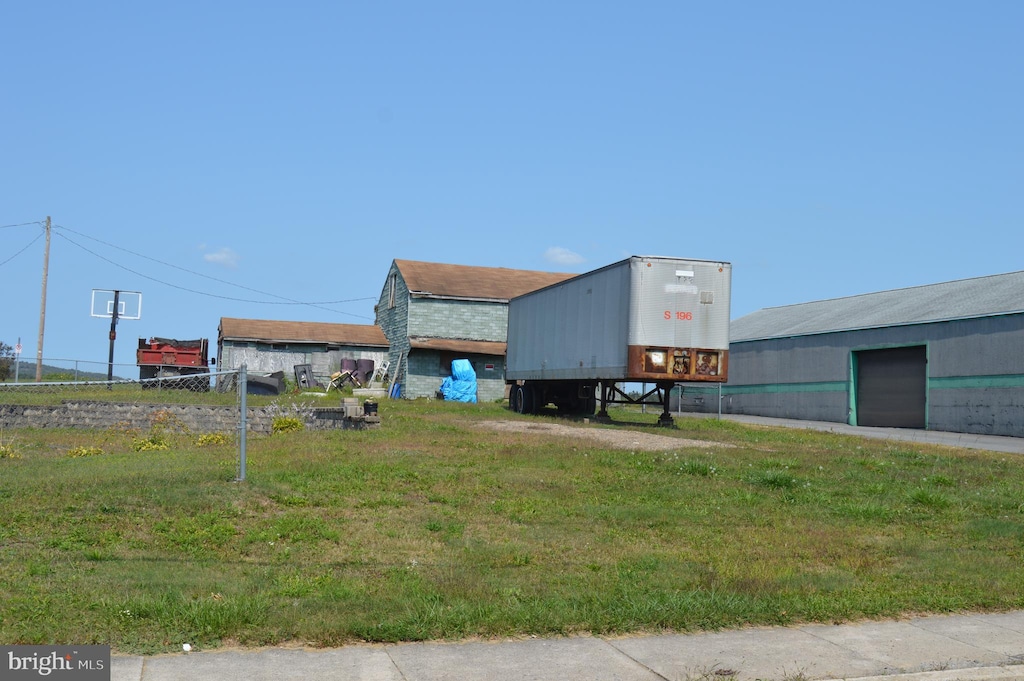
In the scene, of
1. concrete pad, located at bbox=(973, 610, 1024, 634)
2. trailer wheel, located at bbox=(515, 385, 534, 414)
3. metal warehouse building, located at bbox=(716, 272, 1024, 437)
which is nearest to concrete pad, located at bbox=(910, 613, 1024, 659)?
concrete pad, located at bbox=(973, 610, 1024, 634)

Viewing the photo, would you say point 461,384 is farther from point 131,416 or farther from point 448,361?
point 131,416

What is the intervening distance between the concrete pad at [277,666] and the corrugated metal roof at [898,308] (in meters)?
29.8

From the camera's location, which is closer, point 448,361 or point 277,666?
point 277,666

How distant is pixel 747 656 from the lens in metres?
7.12

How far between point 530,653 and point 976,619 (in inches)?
167

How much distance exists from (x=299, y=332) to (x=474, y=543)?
136ft

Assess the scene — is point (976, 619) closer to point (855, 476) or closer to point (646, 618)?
point (646, 618)

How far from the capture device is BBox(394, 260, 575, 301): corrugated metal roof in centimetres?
4762

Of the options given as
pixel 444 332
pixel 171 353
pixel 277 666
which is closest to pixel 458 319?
pixel 444 332

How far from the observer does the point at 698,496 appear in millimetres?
13766

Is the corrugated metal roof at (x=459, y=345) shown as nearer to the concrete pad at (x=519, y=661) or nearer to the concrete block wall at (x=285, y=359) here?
the concrete block wall at (x=285, y=359)

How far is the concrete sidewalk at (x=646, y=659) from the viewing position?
646 centimetres

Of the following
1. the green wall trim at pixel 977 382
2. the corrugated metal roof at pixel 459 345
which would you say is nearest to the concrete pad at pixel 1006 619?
the green wall trim at pixel 977 382

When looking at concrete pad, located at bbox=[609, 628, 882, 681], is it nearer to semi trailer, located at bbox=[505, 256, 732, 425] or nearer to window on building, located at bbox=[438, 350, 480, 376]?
semi trailer, located at bbox=[505, 256, 732, 425]
